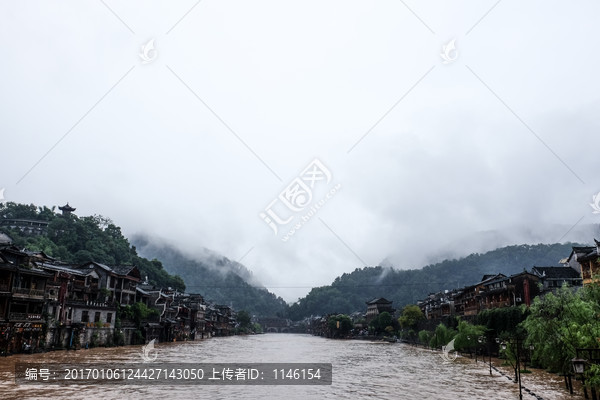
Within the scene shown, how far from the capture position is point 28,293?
51.4m

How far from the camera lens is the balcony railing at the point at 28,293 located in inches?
1950

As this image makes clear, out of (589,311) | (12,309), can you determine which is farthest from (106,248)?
(589,311)

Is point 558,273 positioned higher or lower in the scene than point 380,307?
higher

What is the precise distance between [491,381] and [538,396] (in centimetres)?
886

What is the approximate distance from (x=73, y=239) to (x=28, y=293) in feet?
238

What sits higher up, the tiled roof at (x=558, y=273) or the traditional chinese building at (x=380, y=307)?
the tiled roof at (x=558, y=273)

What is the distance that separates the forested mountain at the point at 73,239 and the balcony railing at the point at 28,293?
49.1 meters

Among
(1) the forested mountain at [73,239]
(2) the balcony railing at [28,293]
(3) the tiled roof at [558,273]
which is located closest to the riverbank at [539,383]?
(3) the tiled roof at [558,273]

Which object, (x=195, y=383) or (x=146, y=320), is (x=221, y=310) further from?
(x=195, y=383)

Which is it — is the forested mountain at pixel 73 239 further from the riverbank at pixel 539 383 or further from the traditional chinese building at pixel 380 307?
the riverbank at pixel 539 383

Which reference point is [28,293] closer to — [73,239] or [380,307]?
[73,239]

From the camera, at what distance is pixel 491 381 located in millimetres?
35938

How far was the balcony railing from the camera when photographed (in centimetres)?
4954

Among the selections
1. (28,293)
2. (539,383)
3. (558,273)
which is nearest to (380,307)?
(558,273)
